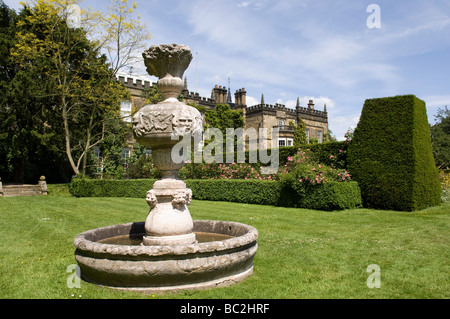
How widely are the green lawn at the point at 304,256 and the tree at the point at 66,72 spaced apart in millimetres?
10692

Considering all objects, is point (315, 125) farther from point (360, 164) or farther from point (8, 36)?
point (8, 36)

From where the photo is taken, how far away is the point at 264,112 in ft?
118

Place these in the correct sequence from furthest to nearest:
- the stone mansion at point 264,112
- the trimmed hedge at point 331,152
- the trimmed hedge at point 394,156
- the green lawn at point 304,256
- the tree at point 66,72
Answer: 1. the stone mansion at point 264,112
2. the tree at point 66,72
3. the trimmed hedge at point 331,152
4. the trimmed hedge at point 394,156
5. the green lawn at point 304,256

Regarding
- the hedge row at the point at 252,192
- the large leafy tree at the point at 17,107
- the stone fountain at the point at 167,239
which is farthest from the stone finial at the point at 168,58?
the large leafy tree at the point at 17,107

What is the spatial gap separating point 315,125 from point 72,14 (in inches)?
1241

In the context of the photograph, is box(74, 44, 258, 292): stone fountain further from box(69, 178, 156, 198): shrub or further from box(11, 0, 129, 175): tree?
box(11, 0, 129, 175): tree

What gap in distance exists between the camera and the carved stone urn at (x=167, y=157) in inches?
166

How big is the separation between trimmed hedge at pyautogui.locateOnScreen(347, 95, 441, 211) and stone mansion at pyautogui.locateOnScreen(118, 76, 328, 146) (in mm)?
20477

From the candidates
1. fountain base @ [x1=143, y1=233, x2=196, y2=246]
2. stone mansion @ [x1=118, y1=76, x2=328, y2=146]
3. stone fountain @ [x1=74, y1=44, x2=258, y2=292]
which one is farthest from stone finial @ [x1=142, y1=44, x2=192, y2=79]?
stone mansion @ [x1=118, y1=76, x2=328, y2=146]

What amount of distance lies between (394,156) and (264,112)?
2508 cm

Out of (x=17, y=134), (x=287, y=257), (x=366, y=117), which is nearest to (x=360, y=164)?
(x=366, y=117)

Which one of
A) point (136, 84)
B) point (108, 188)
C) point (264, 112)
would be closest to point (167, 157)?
point (108, 188)

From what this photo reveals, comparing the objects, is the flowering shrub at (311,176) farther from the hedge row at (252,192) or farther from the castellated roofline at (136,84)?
the castellated roofline at (136,84)

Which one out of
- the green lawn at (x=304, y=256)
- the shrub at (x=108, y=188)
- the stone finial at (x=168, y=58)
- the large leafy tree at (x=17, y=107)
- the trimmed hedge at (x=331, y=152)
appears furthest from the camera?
the large leafy tree at (x=17, y=107)
